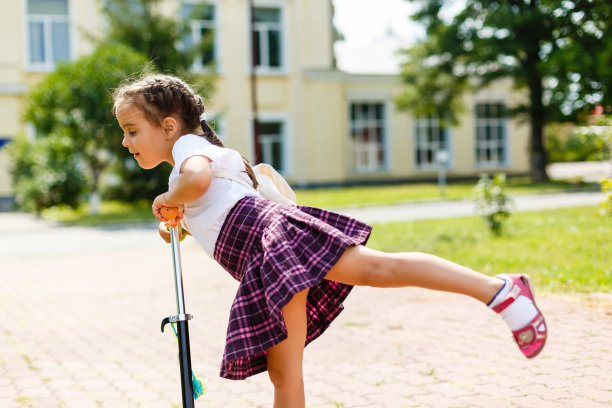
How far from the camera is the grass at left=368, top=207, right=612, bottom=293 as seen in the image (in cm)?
630

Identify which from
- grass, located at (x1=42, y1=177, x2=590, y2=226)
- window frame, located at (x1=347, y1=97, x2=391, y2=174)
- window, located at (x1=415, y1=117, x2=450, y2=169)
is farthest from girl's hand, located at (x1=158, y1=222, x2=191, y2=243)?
window, located at (x1=415, y1=117, x2=450, y2=169)

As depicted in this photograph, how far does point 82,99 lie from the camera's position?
17094 mm

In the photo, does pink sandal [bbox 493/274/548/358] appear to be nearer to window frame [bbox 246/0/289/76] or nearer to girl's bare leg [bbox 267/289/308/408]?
girl's bare leg [bbox 267/289/308/408]

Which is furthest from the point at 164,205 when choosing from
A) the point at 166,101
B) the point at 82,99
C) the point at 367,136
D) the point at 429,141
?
the point at 429,141

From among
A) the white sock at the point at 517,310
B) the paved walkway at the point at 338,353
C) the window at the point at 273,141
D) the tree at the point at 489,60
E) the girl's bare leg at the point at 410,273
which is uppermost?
the tree at the point at 489,60

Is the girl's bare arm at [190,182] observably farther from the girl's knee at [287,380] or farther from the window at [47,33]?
the window at [47,33]

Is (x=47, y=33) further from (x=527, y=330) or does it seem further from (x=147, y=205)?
(x=527, y=330)

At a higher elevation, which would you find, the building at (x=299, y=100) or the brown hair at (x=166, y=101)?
the building at (x=299, y=100)

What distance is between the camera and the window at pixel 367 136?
2958cm

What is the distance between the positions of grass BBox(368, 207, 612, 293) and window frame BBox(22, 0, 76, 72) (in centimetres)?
1583

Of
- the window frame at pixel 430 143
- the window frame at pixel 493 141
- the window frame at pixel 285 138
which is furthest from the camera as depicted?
the window frame at pixel 493 141

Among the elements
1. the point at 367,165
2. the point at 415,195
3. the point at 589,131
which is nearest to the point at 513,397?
the point at 589,131

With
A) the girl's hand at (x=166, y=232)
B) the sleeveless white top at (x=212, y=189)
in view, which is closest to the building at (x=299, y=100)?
the girl's hand at (x=166, y=232)

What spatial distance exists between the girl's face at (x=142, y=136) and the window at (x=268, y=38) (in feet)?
79.4
